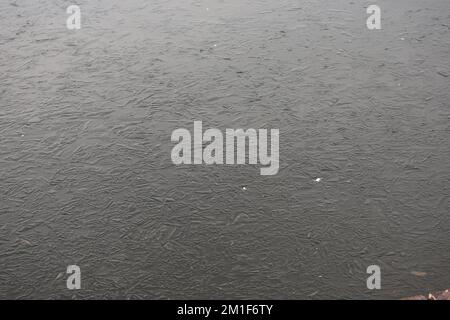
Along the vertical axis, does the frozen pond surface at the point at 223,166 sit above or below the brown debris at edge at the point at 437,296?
above

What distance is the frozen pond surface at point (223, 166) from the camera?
12.1ft

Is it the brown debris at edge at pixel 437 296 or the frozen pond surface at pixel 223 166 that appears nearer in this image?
the brown debris at edge at pixel 437 296

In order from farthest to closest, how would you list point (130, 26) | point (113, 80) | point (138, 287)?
point (130, 26) → point (113, 80) → point (138, 287)

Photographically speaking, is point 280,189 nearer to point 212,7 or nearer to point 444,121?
point 444,121

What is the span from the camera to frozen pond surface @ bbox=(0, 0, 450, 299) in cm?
370

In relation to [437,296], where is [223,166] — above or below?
above

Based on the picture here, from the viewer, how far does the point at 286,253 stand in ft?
12.4

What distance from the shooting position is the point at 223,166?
4.52 metres

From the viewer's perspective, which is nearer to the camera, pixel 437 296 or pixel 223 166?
pixel 437 296
